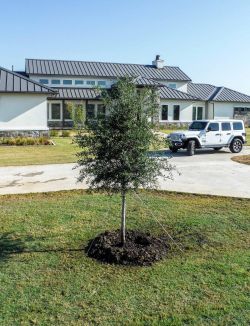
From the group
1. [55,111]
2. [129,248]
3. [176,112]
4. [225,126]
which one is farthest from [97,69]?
[129,248]

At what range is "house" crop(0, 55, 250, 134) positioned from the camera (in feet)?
123

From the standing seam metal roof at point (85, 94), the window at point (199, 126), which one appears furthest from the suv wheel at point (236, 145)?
the standing seam metal roof at point (85, 94)

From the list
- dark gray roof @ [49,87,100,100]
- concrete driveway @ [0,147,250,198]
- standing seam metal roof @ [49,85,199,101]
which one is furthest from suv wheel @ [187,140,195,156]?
dark gray roof @ [49,87,100,100]

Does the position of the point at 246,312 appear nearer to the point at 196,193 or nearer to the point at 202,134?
the point at 196,193

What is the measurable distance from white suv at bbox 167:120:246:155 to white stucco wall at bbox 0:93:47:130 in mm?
9676

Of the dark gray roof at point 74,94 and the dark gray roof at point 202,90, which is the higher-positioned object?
the dark gray roof at point 202,90

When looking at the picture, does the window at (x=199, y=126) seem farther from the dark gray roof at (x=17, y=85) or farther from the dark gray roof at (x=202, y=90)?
the dark gray roof at (x=202, y=90)

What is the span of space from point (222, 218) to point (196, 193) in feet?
8.16

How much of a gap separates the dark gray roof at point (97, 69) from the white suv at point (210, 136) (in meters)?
23.4

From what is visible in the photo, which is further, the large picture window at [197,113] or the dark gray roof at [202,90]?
the dark gray roof at [202,90]

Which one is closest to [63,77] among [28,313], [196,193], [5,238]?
[196,193]

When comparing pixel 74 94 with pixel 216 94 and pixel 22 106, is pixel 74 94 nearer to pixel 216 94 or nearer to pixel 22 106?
pixel 22 106

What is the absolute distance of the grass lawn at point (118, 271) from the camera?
15.7 feet

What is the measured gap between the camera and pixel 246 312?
15.8ft
